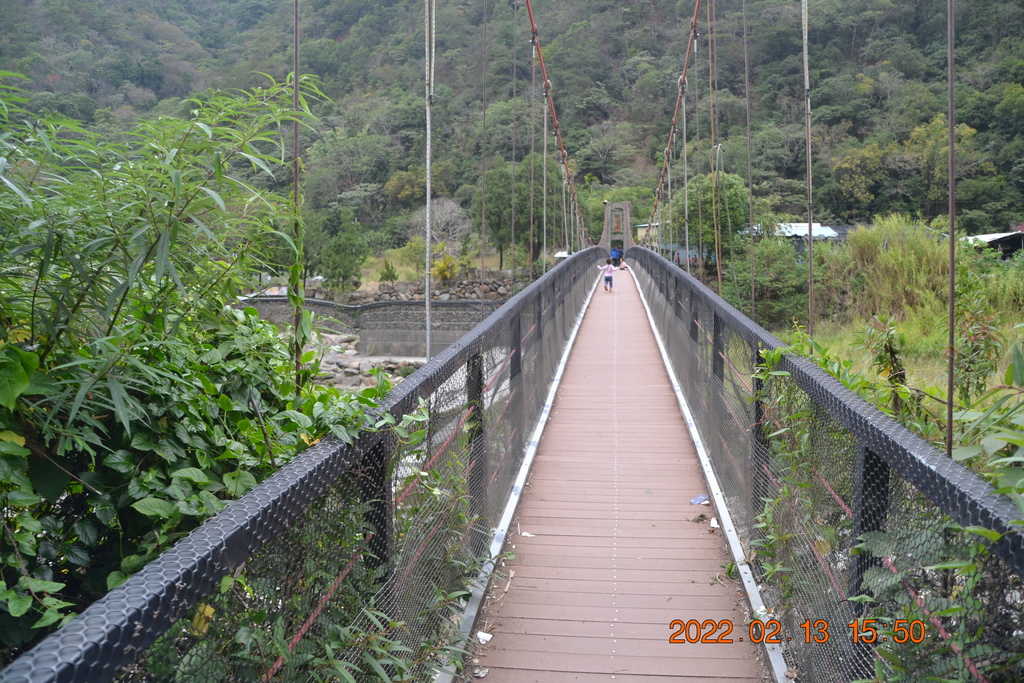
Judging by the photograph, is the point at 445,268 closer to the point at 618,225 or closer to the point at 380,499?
the point at 618,225

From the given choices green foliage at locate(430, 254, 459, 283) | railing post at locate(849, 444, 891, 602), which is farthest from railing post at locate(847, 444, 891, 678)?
green foliage at locate(430, 254, 459, 283)

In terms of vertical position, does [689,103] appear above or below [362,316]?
above

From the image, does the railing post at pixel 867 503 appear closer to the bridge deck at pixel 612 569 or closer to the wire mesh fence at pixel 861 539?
the wire mesh fence at pixel 861 539

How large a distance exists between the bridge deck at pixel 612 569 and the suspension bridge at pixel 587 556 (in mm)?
11

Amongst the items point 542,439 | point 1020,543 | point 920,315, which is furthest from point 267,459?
point 920,315

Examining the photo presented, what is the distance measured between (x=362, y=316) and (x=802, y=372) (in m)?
33.5

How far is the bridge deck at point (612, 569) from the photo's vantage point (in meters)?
2.24

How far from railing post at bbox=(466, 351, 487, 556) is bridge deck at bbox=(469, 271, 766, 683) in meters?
0.24

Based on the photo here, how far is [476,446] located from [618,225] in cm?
6129

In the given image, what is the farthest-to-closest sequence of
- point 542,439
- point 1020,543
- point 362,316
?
1. point 362,316
2. point 542,439
3. point 1020,543

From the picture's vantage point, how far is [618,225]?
62.7 m

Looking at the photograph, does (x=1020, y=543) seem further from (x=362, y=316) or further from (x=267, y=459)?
(x=362, y=316)

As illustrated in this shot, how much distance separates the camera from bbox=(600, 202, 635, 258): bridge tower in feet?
153

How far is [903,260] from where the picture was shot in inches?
478
